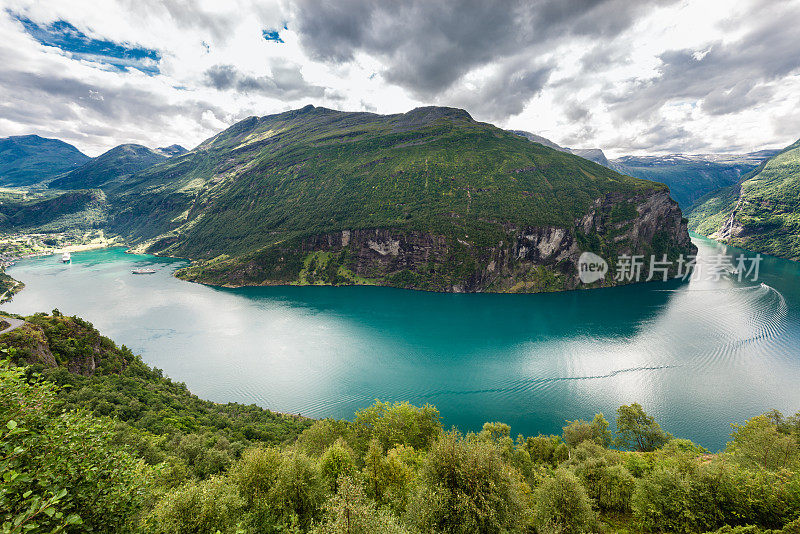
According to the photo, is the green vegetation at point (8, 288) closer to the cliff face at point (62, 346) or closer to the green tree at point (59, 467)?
the cliff face at point (62, 346)

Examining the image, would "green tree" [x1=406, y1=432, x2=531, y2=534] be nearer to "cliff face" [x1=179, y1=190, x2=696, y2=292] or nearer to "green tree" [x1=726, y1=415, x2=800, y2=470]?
"green tree" [x1=726, y1=415, x2=800, y2=470]

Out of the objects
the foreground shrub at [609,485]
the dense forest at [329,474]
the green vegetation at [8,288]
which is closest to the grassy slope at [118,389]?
the dense forest at [329,474]

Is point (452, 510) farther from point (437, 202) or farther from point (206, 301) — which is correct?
point (437, 202)

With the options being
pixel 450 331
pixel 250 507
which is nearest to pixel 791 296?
pixel 450 331

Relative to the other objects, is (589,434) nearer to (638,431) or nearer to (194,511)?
(638,431)

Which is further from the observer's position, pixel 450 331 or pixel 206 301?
pixel 206 301

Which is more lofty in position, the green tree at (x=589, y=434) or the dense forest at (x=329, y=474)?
the dense forest at (x=329, y=474)
